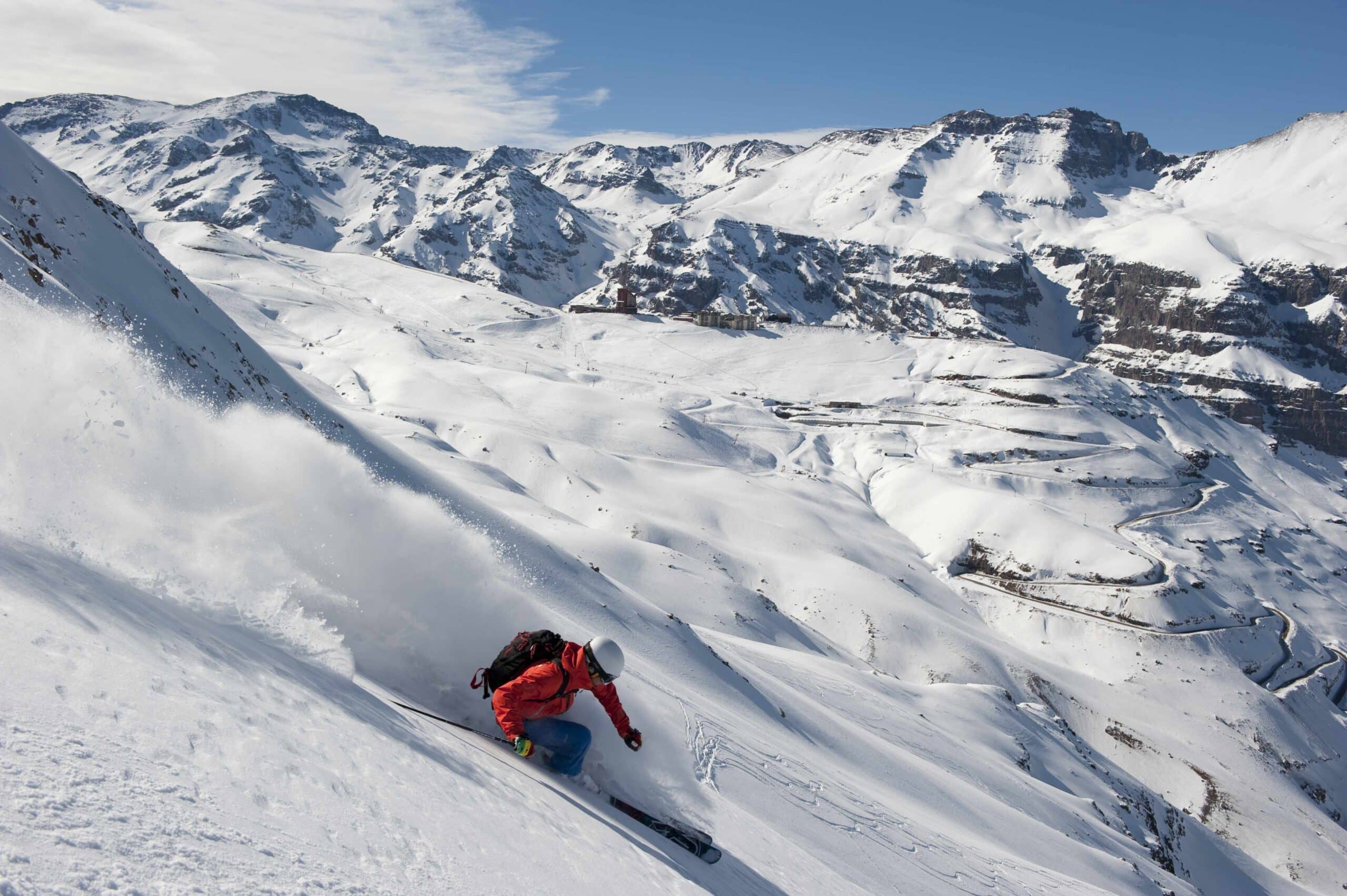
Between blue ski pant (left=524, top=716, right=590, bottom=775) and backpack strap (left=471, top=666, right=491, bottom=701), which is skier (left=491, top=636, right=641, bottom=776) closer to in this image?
blue ski pant (left=524, top=716, right=590, bottom=775)

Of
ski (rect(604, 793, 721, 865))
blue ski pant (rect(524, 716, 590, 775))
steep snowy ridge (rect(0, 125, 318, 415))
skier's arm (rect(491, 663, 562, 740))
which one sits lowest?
ski (rect(604, 793, 721, 865))

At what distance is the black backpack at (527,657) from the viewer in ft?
28.6

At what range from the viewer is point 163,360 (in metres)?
17.1

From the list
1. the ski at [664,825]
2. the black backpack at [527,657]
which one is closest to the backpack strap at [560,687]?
the black backpack at [527,657]

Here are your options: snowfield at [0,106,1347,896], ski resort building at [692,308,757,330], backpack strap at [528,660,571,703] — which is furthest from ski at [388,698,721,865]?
ski resort building at [692,308,757,330]

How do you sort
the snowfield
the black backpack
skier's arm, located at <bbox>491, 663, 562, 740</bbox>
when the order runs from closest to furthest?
the snowfield → skier's arm, located at <bbox>491, 663, 562, 740</bbox> → the black backpack

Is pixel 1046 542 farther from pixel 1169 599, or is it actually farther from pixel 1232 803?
pixel 1232 803

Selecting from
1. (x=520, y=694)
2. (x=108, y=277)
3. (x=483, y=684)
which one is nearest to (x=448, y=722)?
(x=483, y=684)

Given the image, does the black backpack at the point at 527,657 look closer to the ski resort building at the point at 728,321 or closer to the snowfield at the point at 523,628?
the snowfield at the point at 523,628

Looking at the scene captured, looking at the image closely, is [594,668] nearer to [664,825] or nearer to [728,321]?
[664,825]

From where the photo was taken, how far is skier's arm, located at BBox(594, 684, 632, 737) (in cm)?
895

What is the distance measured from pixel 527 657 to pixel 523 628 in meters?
2.78

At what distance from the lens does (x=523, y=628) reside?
11.5m

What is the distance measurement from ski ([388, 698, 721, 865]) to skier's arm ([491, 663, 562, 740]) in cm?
58
